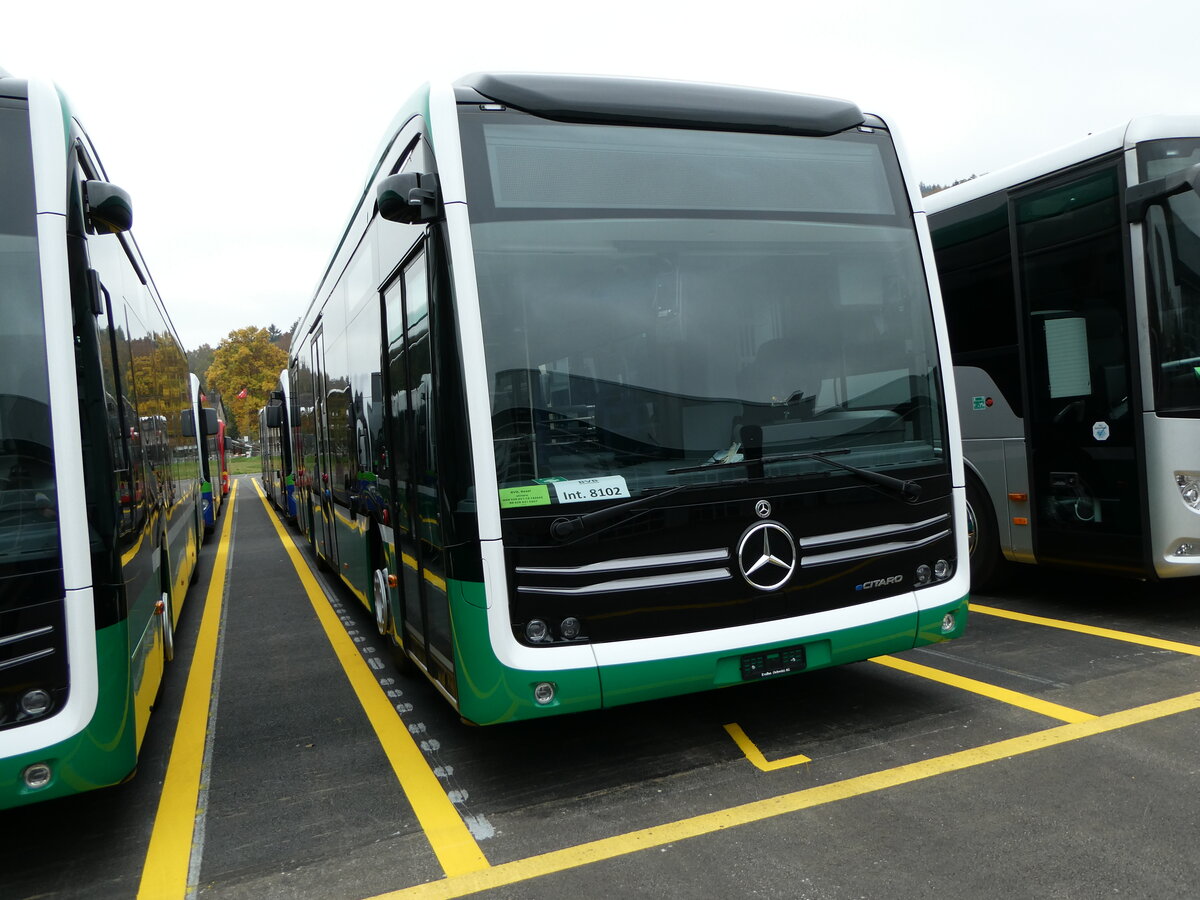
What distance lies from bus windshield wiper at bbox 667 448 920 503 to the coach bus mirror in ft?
8.27

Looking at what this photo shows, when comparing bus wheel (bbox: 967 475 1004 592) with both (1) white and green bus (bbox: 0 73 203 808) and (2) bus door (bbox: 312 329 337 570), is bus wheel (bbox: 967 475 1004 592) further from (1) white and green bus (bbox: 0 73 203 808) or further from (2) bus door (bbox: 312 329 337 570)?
(1) white and green bus (bbox: 0 73 203 808)

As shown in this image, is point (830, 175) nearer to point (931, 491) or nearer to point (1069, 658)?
point (931, 491)

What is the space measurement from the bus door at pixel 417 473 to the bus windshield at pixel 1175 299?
455cm

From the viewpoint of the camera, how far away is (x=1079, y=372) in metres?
6.71

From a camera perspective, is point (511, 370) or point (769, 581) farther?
point (769, 581)

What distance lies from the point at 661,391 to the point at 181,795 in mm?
2890

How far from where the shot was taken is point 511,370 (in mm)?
4051

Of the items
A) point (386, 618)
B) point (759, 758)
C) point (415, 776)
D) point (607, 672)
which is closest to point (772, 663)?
point (759, 758)

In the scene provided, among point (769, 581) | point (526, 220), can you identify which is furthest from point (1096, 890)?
point (526, 220)

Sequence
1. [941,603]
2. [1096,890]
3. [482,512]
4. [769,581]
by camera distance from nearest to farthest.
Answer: [1096,890]
[482,512]
[769,581]
[941,603]

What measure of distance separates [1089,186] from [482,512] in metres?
4.98

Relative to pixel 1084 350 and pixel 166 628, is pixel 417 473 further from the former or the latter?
pixel 1084 350

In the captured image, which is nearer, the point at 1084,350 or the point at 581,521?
the point at 581,521

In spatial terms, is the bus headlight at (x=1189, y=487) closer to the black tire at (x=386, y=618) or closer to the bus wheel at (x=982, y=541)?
the bus wheel at (x=982, y=541)
